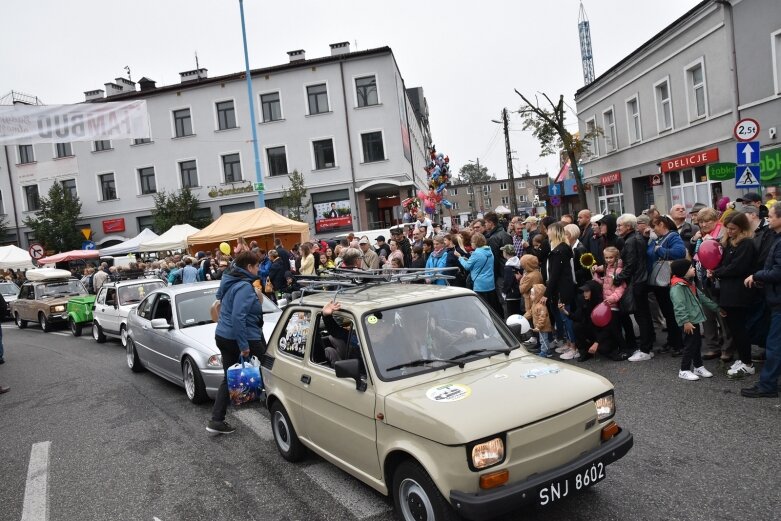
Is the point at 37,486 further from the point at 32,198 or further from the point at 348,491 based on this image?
the point at 32,198

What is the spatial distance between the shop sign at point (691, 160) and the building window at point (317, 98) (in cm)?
2030

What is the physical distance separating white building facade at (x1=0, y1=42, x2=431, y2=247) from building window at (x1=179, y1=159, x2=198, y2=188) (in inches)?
2.6

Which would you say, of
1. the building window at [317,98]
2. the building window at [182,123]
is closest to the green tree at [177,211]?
the building window at [182,123]

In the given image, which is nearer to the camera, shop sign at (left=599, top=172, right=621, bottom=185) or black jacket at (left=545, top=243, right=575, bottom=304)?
black jacket at (left=545, top=243, right=575, bottom=304)

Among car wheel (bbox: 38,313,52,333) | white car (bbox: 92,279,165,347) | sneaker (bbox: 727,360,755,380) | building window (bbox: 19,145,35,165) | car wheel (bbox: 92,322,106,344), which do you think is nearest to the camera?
sneaker (bbox: 727,360,755,380)

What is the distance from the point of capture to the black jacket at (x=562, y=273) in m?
7.61

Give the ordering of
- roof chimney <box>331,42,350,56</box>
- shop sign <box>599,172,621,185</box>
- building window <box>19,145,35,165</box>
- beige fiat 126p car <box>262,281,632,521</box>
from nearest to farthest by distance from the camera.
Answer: beige fiat 126p car <box>262,281,632,521</box>
shop sign <box>599,172,621,185</box>
roof chimney <box>331,42,350,56</box>
building window <box>19,145,35,165</box>

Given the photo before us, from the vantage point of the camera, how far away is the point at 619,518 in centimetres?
365

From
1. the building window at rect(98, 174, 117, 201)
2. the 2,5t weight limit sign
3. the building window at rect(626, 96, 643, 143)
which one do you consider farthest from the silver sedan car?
the building window at rect(98, 174, 117, 201)

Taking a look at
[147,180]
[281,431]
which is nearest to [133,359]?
[281,431]

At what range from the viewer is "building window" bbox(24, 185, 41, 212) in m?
39.5

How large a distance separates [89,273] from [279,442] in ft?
64.1

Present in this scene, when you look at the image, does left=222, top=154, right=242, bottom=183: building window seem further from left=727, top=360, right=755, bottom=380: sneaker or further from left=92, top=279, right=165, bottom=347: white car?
left=727, top=360, right=755, bottom=380: sneaker

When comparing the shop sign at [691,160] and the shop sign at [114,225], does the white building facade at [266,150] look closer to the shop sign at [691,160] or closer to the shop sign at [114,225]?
the shop sign at [114,225]
